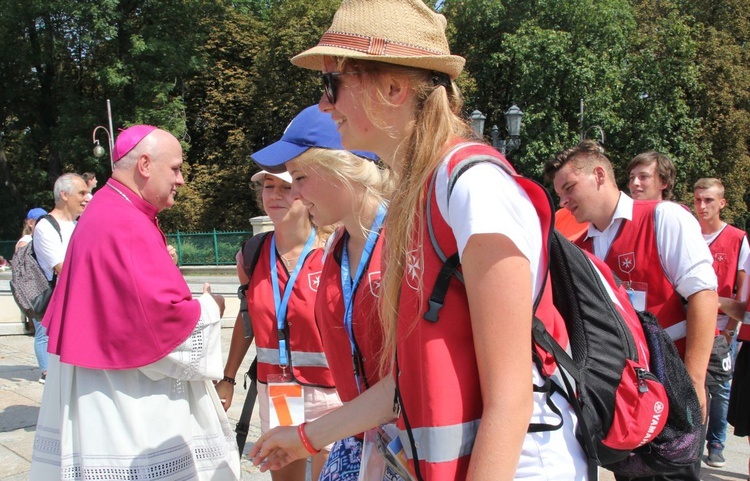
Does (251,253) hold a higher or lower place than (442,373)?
lower

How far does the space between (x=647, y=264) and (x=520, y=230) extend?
2.13 metres

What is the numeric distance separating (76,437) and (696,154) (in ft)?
91.5

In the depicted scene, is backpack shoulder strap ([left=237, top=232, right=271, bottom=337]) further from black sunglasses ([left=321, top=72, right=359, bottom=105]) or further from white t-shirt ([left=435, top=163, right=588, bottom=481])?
white t-shirt ([left=435, top=163, right=588, bottom=481])

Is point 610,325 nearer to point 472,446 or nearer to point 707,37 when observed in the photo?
point 472,446

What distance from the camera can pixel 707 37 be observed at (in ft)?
92.3

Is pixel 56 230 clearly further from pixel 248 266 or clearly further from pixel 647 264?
pixel 647 264

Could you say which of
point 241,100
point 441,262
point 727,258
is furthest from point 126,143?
point 241,100

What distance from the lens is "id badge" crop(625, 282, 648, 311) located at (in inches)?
121

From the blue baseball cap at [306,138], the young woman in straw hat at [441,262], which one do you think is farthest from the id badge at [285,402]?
the young woman in straw hat at [441,262]

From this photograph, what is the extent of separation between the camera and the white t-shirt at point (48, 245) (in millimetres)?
6344

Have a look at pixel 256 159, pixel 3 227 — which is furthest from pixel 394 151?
pixel 3 227

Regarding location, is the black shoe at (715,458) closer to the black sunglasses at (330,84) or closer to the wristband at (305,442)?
the wristband at (305,442)

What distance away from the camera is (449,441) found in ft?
4.10

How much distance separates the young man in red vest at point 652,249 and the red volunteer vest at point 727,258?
8.53 ft
